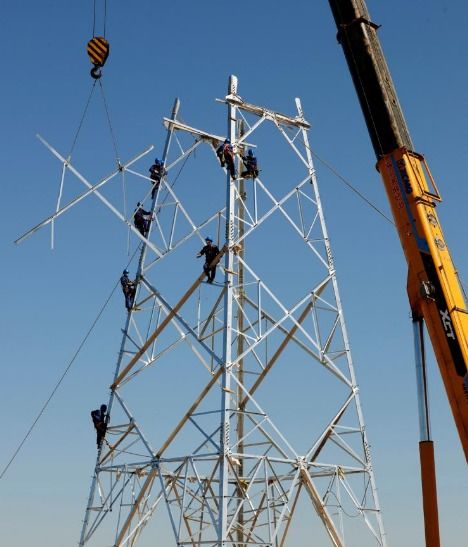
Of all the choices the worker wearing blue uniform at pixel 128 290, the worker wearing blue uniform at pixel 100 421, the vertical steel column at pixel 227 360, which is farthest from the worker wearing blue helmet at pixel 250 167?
the worker wearing blue uniform at pixel 100 421

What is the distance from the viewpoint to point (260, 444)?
23.3m

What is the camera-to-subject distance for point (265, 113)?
26188 millimetres

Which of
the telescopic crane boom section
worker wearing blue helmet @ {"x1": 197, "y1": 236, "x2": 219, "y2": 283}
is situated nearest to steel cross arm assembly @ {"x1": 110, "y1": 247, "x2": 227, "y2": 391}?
worker wearing blue helmet @ {"x1": 197, "y1": 236, "x2": 219, "y2": 283}

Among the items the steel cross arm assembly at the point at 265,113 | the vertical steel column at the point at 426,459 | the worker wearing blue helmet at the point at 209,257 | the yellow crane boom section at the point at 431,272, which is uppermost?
the steel cross arm assembly at the point at 265,113

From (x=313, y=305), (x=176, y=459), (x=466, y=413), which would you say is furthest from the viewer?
(x=313, y=305)

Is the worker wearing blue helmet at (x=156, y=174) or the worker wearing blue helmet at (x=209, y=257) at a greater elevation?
the worker wearing blue helmet at (x=156, y=174)

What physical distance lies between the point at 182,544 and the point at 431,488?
722 cm

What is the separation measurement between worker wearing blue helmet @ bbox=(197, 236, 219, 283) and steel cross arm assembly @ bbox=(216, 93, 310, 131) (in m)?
4.42

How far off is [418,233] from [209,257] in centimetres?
729

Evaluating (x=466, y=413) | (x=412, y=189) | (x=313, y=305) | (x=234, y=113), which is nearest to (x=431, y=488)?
(x=466, y=413)

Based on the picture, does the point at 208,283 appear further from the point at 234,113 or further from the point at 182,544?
the point at 182,544

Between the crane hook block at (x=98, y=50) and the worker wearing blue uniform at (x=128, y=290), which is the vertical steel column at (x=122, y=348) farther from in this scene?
the crane hook block at (x=98, y=50)

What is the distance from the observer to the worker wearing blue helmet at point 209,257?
2372 centimetres

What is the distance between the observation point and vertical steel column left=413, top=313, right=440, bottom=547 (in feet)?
53.3
